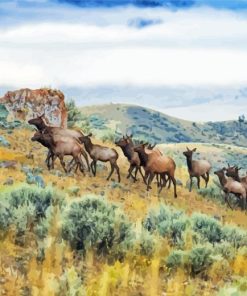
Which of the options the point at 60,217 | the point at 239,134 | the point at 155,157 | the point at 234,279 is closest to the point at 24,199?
the point at 60,217

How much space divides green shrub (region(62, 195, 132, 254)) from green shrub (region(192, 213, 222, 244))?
2421 mm

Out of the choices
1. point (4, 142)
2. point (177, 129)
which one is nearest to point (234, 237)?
point (4, 142)

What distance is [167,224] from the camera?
44.5ft

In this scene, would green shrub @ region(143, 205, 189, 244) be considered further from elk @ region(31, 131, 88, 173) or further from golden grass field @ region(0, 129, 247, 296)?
elk @ region(31, 131, 88, 173)

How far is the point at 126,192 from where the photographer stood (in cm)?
2222

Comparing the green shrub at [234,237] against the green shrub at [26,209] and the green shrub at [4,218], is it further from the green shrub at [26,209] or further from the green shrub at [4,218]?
the green shrub at [4,218]

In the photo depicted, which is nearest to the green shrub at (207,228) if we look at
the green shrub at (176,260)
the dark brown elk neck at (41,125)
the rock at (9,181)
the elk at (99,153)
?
the green shrub at (176,260)

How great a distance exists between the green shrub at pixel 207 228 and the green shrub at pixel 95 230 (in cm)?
242

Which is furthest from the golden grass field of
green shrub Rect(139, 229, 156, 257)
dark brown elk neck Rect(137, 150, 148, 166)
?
dark brown elk neck Rect(137, 150, 148, 166)

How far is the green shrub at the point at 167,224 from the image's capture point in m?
13.4

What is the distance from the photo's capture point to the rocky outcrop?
3528 cm

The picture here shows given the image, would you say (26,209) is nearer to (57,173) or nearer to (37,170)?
(37,170)

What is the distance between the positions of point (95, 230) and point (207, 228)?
133 inches

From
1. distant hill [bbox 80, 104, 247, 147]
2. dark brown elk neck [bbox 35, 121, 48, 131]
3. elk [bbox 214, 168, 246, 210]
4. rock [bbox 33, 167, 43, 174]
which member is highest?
dark brown elk neck [bbox 35, 121, 48, 131]
